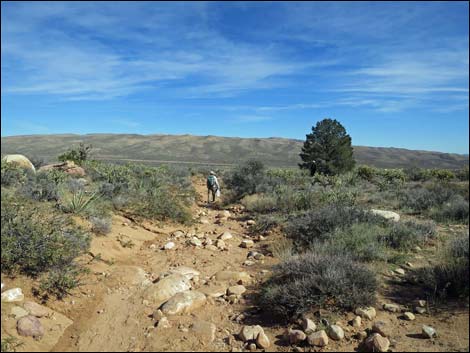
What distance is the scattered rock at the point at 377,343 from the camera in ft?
11.9

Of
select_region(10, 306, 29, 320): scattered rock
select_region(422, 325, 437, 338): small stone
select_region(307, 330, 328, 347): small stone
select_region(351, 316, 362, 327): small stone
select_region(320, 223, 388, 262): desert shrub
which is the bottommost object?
select_region(10, 306, 29, 320): scattered rock

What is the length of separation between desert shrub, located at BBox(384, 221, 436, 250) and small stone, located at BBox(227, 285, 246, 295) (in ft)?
9.48

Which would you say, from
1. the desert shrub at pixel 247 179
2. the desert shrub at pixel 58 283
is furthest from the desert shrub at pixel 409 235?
the desert shrub at pixel 247 179

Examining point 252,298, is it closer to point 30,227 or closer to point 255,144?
point 30,227

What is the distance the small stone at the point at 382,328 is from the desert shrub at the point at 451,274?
2.86 ft

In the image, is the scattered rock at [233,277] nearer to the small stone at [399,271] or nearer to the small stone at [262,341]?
the small stone at [262,341]

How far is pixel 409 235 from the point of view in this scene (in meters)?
6.46

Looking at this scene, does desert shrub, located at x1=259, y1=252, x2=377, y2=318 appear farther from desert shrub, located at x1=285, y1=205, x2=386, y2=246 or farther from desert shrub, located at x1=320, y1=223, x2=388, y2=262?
desert shrub, located at x1=285, y1=205, x2=386, y2=246

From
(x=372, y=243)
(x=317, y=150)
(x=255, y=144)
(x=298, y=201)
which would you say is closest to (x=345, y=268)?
(x=372, y=243)

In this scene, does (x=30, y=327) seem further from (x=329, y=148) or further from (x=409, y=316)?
(x=329, y=148)

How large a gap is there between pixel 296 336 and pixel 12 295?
338cm

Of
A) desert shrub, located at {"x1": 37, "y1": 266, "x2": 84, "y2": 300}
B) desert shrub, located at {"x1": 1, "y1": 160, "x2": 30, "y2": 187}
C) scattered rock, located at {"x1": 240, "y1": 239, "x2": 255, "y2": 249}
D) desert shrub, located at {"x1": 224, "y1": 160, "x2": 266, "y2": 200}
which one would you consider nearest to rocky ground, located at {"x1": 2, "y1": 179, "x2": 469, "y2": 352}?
desert shrub, located at {"x1": 37, "y1": 266, "x2": 84, "y2": 300}

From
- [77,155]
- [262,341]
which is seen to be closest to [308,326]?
[262,341]

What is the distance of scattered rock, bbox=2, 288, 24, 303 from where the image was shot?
4266 mm
